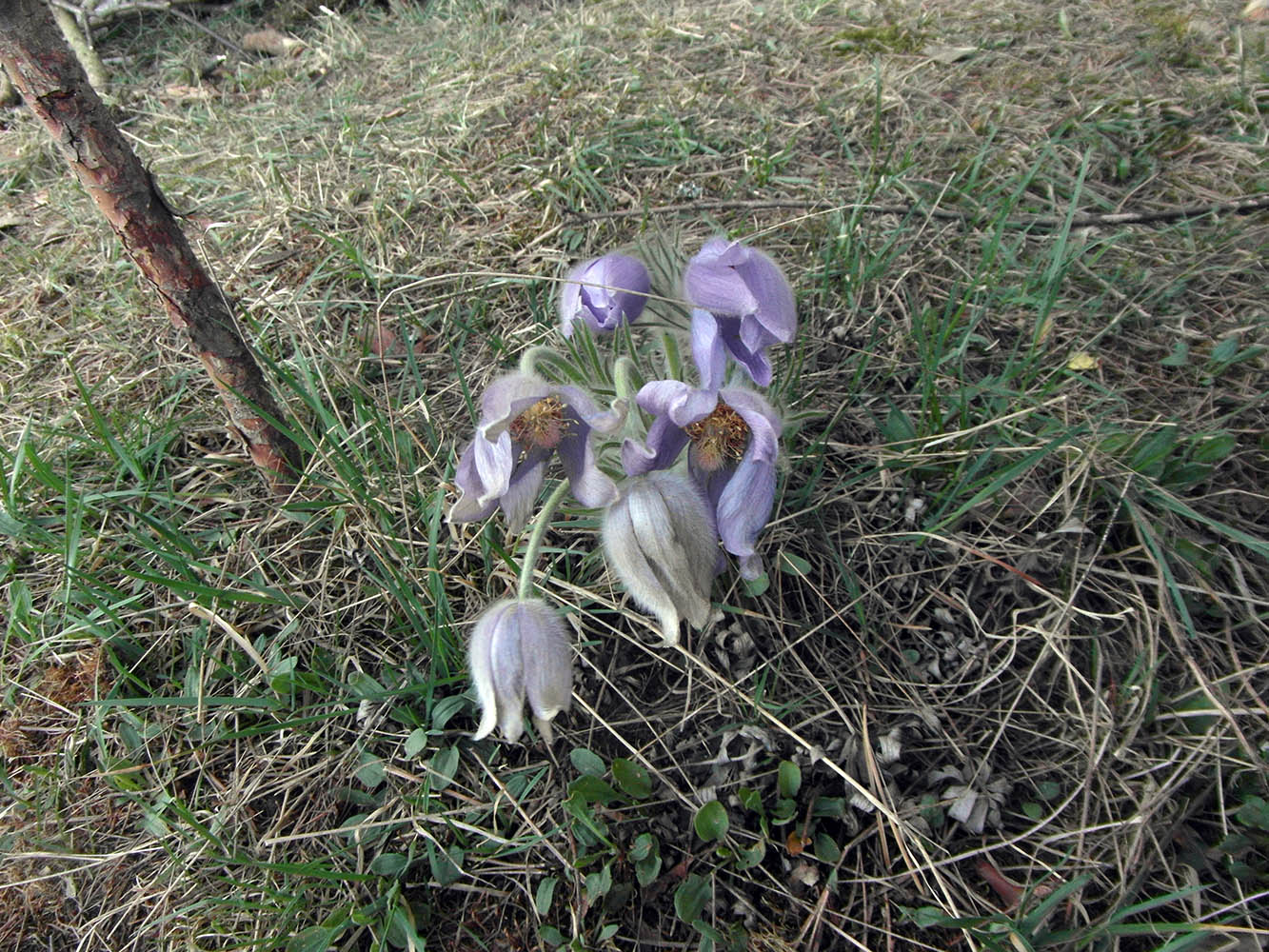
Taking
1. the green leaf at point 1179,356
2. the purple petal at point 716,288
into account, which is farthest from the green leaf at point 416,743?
the green leaf at point 1179,356

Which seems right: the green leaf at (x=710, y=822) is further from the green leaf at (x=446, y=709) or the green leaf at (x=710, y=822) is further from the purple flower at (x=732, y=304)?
the purple flower at (x=732, y=304)

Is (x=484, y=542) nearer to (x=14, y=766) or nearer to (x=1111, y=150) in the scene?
(x=14, y=766)

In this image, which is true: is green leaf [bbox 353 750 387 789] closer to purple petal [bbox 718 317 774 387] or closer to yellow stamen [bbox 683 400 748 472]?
yellow stamen [bbox 683 400 748 472]

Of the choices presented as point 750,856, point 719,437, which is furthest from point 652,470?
point 750,856

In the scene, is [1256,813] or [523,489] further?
[523,489]

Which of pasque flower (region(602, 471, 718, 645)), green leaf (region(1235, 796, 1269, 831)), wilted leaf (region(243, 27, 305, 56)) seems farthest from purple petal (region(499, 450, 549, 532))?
wilted leaf (region(243, 27, 305, 56))

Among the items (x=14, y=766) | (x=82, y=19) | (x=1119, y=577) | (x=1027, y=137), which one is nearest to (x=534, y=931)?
(x=14, y=766)

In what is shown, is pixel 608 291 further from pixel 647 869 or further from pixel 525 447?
pixel 647 869
